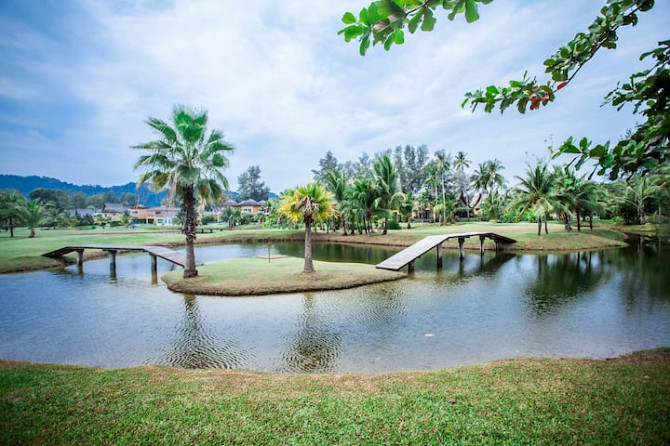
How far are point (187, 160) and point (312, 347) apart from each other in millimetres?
11538

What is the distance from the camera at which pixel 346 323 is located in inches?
403

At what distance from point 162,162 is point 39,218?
3811 centimetres

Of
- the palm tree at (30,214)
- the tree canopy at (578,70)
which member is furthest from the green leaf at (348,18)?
the palm tree at (30,214)

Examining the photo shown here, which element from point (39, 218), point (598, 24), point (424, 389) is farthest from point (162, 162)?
point (39, 218)

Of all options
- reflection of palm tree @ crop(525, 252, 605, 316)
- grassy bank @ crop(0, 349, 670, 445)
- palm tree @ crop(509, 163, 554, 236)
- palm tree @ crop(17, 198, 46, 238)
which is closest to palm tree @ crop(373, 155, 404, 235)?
palm tree @ crop(509, 163, 554, 236)

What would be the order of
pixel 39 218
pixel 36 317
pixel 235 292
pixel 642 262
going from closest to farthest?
1. pixel 36 317
2. pixel 235 292
3. pixel 642 262
4. pixel 39 218

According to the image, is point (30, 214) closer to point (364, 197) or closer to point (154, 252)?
point (154, 252)

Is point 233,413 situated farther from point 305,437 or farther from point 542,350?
point 542,350

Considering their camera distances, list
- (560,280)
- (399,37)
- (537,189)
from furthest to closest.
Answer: (537,189), (560,280), (399,37)

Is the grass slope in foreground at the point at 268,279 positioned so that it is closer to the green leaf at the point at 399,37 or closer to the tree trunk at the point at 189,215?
the tree trunk at the point at 189,215

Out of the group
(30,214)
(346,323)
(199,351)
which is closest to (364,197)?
(346,323)

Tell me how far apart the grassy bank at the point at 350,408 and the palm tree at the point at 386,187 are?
1320 inches

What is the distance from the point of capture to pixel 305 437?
3.54 m

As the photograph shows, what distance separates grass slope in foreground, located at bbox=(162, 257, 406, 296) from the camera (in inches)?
563
